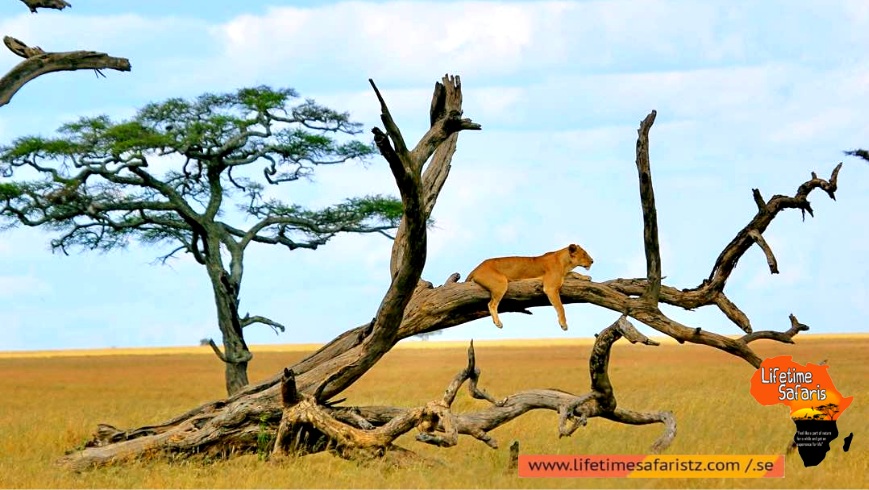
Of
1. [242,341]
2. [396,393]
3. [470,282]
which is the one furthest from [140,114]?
[470,282]

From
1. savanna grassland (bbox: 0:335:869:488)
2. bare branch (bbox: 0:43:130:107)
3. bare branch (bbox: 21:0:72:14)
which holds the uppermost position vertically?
bare branch (bbox: 21:0:72:14)

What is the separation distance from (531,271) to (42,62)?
212 inches

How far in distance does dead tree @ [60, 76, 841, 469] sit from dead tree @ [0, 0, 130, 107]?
319 centimetres

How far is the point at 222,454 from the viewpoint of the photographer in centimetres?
1148

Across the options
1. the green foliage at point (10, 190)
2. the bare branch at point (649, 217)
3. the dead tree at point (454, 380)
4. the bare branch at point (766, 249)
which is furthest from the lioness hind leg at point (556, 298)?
the green foliage at point (10, 190)

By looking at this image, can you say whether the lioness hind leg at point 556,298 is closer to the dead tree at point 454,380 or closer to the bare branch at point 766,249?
the dead tree at point 454,380

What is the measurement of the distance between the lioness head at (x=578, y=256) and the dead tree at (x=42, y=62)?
5028 mm

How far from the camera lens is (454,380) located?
10.8 m

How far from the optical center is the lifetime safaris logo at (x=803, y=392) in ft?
36.1

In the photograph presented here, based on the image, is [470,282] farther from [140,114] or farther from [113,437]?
[140,114]

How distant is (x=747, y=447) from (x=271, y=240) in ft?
39.0

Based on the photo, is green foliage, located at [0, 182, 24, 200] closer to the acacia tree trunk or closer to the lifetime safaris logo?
the acacia tree trunk

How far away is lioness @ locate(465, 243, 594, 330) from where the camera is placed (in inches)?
442

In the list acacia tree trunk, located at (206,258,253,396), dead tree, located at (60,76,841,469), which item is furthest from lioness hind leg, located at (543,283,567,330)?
acacia tree trunk, located at (206,258,253,396)
